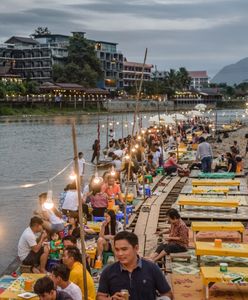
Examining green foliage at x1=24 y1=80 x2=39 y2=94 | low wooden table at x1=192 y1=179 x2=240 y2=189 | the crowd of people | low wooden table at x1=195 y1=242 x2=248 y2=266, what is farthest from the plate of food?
green foliage at x1=24 y1=80 x2=39 y2=94

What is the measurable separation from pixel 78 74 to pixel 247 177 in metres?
98.6

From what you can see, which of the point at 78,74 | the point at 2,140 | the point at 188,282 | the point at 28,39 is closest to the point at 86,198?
the point at 188,282

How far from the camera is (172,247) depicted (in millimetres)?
9664

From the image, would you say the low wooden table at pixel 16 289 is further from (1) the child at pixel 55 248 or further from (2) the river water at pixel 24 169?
(2) the river water at pixel 24 169

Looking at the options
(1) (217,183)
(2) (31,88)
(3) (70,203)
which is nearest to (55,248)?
(3) (70,203)

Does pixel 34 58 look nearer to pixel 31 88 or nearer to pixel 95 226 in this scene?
pixel 31 88

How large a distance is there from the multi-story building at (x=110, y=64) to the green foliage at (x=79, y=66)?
15302 mm

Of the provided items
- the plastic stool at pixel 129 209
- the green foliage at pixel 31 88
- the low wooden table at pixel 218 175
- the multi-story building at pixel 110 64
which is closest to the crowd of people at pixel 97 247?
the plastic stool at pixel 129 209

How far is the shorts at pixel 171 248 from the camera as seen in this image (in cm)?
954

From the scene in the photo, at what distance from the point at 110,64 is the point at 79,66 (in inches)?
896

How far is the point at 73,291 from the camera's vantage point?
20.5ft

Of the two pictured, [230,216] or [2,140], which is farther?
Answer: [2,140]

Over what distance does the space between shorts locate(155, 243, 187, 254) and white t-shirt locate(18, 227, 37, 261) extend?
6.72 ft

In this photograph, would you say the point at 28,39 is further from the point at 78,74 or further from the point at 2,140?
the point at 2,140
